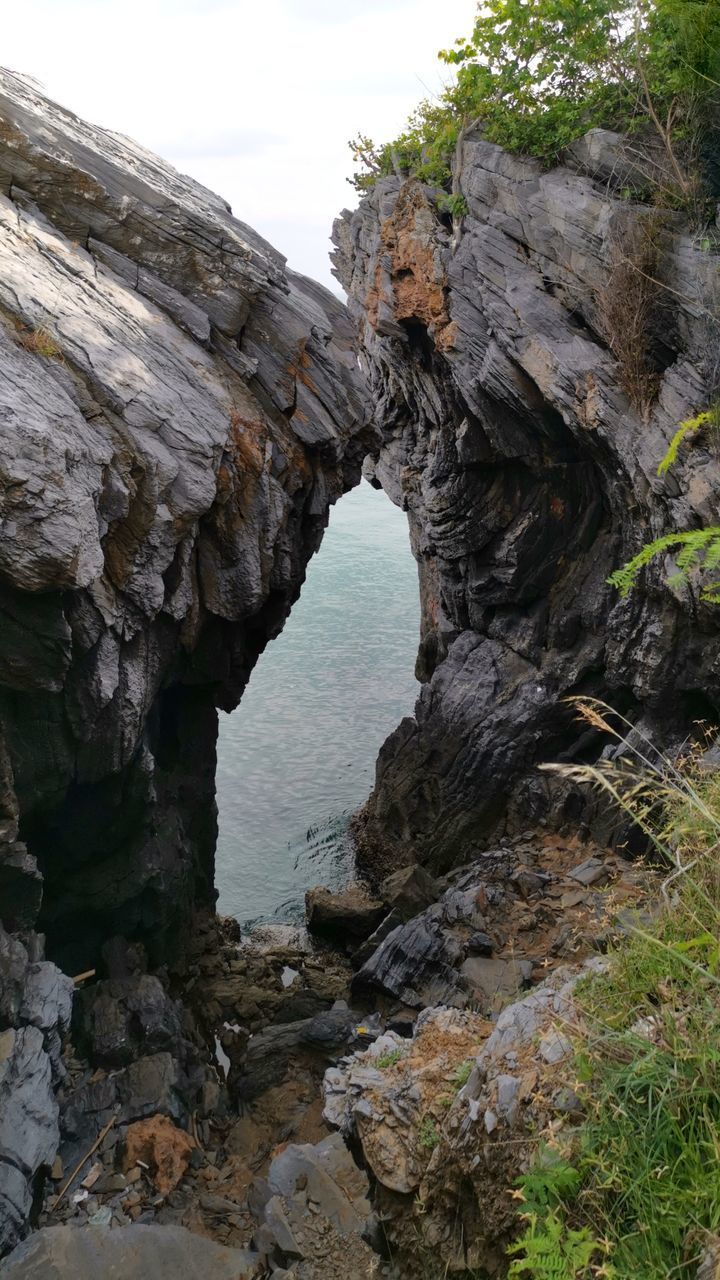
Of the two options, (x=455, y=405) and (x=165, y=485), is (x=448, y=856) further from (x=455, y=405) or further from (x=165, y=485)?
(x=165, y=485)

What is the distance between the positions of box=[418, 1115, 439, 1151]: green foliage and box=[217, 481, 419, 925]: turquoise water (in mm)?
13288

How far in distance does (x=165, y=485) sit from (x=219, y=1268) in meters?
7.22

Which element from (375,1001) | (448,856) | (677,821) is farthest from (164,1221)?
(448,856)

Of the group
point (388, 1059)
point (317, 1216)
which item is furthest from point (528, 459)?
point (317, 1216)

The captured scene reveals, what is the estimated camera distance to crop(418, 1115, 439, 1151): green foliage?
5.40 meters

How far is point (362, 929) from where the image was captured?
1648 centimetres

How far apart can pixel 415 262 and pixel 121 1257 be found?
16194 millimetres

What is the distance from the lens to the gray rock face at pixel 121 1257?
23.6ft

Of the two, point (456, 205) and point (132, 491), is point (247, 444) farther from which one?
point (456, 205)

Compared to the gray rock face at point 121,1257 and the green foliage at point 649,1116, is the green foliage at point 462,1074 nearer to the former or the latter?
the green foliage at point 649,1116

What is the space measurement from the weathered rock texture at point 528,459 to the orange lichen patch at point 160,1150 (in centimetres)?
783

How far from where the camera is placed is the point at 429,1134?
17.9 ft

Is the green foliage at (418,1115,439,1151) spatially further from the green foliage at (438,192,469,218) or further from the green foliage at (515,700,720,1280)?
the green foliage at (438,192,469,218)

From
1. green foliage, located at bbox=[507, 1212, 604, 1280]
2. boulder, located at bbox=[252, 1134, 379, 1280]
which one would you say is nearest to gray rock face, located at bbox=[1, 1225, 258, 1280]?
boulder, located at bbox=[252, 1134, 379, 1280]
